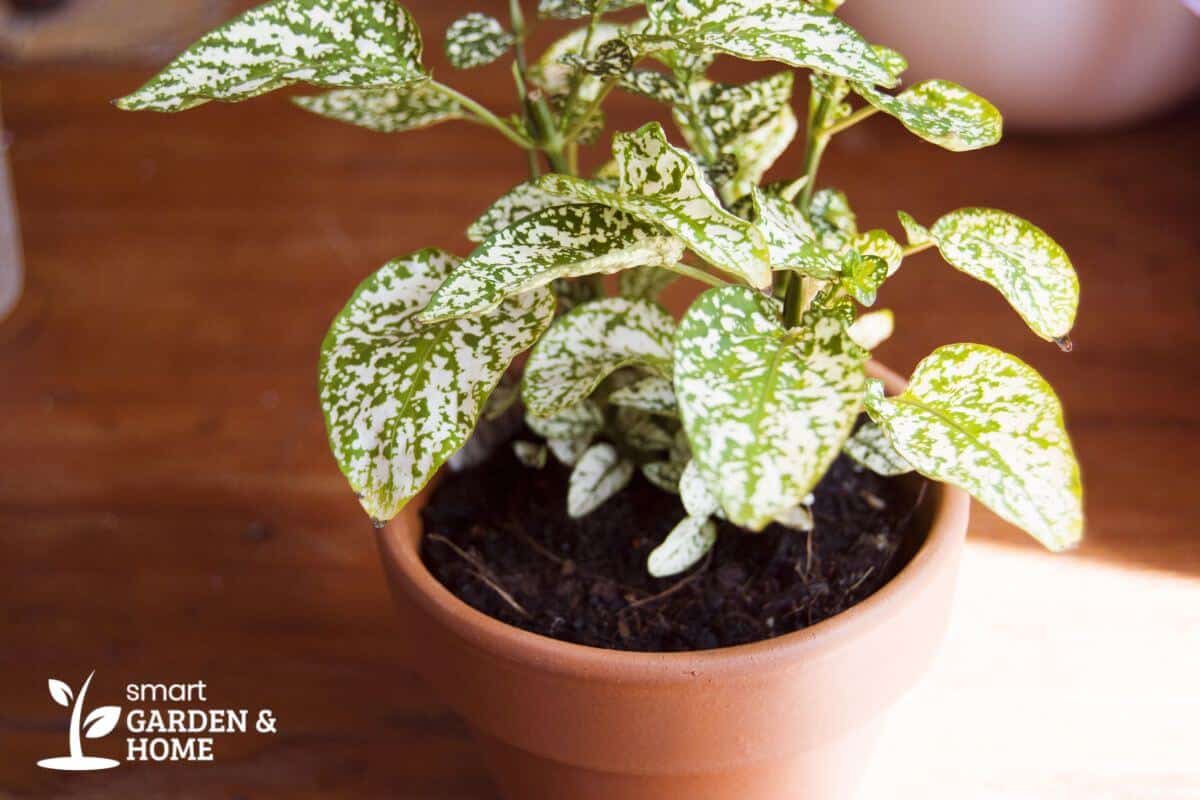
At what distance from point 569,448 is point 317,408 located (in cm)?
64

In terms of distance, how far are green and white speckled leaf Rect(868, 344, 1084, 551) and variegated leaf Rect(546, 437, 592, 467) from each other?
269 mm

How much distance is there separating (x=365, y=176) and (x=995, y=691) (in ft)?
4.10

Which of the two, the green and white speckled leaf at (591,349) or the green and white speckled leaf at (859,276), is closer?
the green and white speckled leaf at (859,276)

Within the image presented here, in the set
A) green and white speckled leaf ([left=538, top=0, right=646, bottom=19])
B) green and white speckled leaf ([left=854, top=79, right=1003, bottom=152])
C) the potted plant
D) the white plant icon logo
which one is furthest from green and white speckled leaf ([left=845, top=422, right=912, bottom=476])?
the white plant icon logo

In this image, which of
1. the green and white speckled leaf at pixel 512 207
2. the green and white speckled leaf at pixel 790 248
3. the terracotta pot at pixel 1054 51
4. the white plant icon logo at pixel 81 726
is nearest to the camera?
the green and white speckled leaf at pixel 790 248

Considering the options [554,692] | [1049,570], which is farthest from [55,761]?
[1049,570]

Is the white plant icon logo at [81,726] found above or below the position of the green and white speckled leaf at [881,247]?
below

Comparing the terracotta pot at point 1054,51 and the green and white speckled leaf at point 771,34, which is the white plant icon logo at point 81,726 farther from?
the terracotta pot at point 1054,51

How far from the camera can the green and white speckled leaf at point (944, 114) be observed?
70cm

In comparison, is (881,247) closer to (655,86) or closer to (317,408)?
(655,86)

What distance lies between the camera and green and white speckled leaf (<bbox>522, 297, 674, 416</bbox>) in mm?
823

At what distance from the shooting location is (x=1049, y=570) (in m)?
1.24

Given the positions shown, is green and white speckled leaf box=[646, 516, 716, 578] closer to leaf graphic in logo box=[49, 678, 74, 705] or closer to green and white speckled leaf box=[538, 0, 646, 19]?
green and white speckled leaf box=[538, 0, 646, 19]

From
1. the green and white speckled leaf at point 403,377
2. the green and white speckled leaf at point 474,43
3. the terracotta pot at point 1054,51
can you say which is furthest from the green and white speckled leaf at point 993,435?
the terracotta pot at point 1054,51
